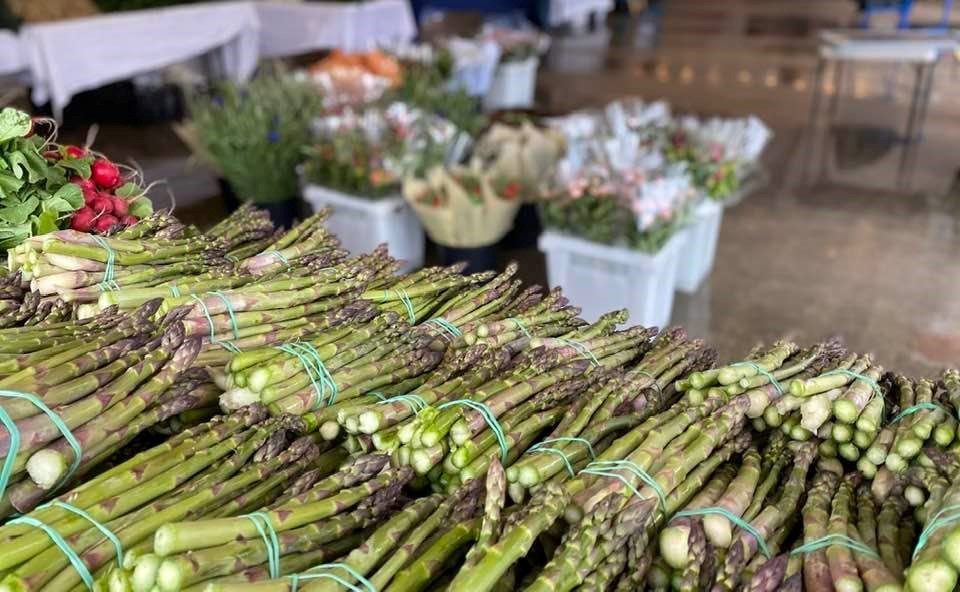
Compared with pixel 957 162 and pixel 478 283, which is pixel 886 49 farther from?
pixel 478 283

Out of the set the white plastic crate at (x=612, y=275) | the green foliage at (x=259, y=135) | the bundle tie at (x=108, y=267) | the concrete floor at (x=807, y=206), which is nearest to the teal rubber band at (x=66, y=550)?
the bundle tie at (x=108, y=267)

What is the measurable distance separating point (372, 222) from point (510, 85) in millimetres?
4144

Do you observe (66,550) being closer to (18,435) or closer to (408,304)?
(18,435)

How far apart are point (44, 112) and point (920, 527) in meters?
8.21

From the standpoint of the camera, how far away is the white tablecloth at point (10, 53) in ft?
17.0

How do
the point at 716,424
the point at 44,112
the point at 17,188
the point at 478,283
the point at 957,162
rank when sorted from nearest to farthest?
the point at 716,424 → the point at 17,188 → the point at 478,283 → the point at 957,162 → the point at 44,112

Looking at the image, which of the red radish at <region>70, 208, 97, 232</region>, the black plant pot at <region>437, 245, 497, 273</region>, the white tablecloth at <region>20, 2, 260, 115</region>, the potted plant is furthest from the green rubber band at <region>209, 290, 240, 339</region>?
the white tablecloth at <region>20, 2, 260, 115</region>

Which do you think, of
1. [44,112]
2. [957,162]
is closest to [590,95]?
[957,162]

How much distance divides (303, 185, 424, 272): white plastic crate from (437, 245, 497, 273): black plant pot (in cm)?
31

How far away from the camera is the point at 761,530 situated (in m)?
1.18

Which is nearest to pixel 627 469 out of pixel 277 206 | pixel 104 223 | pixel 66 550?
pixel 66 550

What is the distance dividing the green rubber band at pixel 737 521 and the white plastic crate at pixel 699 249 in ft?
10.1

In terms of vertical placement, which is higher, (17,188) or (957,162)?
(17,188)

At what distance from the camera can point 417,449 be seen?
1.29m
